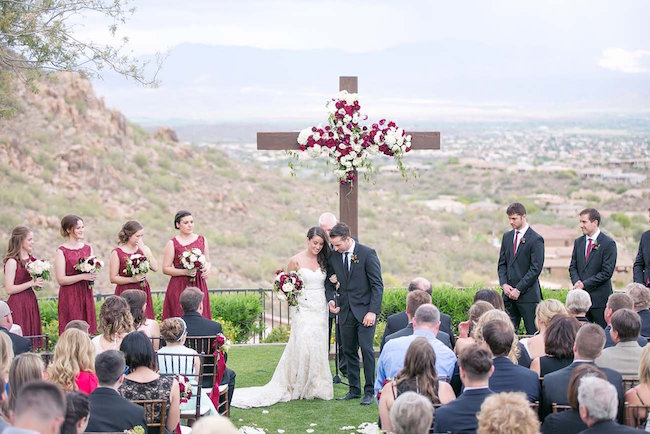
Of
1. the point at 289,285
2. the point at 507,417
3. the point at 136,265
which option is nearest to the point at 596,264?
the point at 289,285

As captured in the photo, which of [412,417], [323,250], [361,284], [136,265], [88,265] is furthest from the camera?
[136,265]

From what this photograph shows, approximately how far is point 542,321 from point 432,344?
1179 mm

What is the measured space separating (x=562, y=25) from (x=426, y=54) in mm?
36038

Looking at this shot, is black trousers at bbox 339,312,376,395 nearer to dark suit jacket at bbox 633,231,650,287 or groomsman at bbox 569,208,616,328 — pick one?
groomsman at bbox 569,208,616,328

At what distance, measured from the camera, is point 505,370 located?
626cm

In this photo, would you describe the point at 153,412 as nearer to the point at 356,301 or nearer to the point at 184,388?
the point at 184,388

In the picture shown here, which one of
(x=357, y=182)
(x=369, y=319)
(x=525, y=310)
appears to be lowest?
(x=525, y=310)

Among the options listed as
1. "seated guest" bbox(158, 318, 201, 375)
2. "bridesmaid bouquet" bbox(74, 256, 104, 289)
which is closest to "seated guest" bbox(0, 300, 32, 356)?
"seated guest" bbox(158, 318, 201, 375)

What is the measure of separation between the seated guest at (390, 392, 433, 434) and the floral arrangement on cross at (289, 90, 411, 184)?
5.98 meters

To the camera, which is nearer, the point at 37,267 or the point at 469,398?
the point at 469,398

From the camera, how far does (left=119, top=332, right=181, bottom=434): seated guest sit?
6234 millimetres

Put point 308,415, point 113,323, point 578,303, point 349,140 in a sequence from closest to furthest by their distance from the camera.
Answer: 1. point 113,323
2. point 578,303
3. point 308,415
4. point 349,140

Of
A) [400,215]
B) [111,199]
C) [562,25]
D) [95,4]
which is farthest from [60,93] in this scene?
[562,25]

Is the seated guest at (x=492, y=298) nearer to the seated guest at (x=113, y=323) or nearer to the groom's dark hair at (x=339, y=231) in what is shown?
the groom's dark hair at (x=339, y=231)
